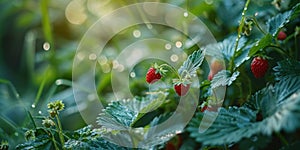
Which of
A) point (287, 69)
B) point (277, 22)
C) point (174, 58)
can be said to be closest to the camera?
point (287, 69)

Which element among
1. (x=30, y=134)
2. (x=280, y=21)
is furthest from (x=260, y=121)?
(x=30, y=134)

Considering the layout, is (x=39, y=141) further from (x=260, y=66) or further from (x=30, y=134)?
(x=260, y=66)

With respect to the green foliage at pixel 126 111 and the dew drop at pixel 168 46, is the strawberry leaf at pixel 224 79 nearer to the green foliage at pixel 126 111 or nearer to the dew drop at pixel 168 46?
the green foliage at pixel 126 111

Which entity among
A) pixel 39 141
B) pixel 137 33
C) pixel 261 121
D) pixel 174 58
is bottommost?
pixel 261 121

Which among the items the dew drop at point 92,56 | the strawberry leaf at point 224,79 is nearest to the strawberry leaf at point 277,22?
the strawberry leaf at point 224,79

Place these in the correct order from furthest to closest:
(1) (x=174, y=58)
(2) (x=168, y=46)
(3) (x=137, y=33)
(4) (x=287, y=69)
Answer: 1. (3) (x=137, y=33)
2. (2) (x=168, y=46)
3. (1) (x=174, y=58)
4. (4) (x=287, y=69)

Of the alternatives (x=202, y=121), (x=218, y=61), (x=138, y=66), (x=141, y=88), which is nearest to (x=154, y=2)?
(x=138, y=66)

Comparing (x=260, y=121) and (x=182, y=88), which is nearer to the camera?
(x=260, y=121)

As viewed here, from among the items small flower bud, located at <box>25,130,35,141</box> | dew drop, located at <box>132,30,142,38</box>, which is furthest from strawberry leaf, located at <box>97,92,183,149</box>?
dew drop, located at <box>132,30,142,38</box>

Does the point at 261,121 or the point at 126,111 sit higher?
the point at 126,111
